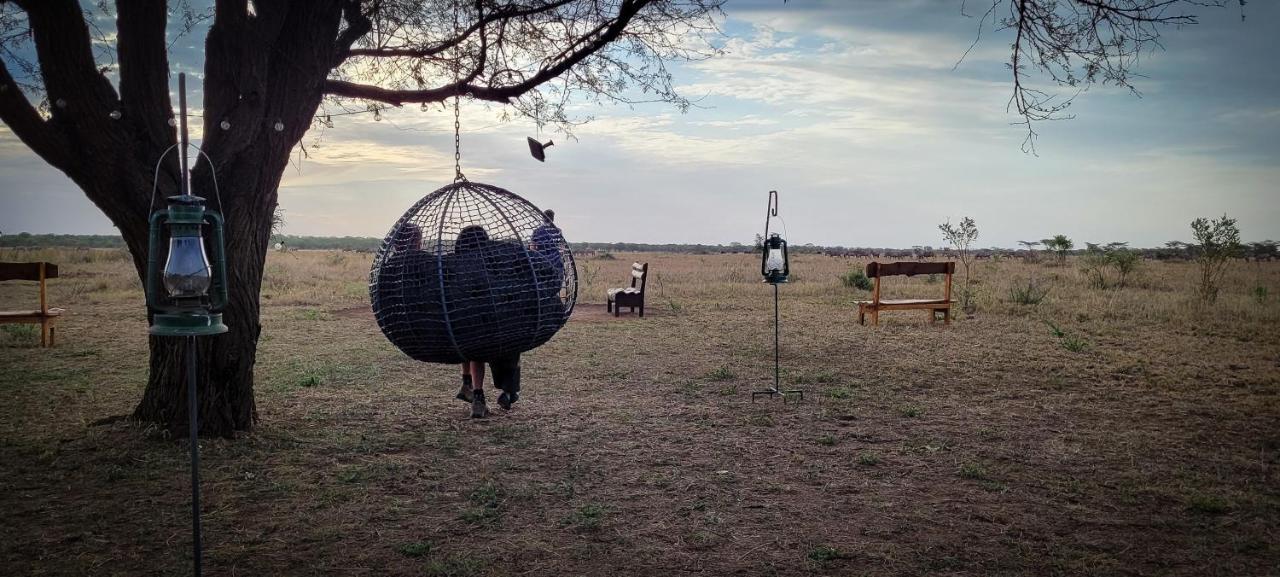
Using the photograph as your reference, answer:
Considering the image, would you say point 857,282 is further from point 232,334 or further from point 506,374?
point 232,334

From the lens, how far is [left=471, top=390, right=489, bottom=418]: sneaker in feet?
28.2

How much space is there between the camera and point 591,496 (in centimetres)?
620

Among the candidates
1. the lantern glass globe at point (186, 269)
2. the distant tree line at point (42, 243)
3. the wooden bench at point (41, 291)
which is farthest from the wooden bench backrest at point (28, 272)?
the distant tree line at point (42, 243)

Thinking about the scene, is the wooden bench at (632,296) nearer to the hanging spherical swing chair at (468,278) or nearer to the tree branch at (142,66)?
the tree branch at (142,66)

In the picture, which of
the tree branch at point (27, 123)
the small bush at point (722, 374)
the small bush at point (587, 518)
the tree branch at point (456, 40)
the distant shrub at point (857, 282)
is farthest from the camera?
the distant shrub at point (857, 282)

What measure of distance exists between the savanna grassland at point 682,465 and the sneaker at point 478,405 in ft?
0.48

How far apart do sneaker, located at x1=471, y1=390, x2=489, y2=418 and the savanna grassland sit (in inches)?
5.7

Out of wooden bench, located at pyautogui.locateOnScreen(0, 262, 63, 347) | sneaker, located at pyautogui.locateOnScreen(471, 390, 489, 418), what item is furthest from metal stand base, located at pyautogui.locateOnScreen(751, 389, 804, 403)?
wooden bench, located at pyautogui.locateOnScreen(0, 262, 63, 347)

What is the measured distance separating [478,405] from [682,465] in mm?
2675

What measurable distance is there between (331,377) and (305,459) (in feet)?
14.3

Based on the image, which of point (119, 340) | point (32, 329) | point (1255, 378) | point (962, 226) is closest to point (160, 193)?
point (119, 340)

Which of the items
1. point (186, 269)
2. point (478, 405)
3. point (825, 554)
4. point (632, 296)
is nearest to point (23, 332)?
point (478, 405)

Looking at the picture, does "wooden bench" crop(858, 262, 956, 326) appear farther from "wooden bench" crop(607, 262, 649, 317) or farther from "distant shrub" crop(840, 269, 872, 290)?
"distant shrub" crop(840, 269, 872, 290)

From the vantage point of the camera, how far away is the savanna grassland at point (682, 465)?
200 inches
